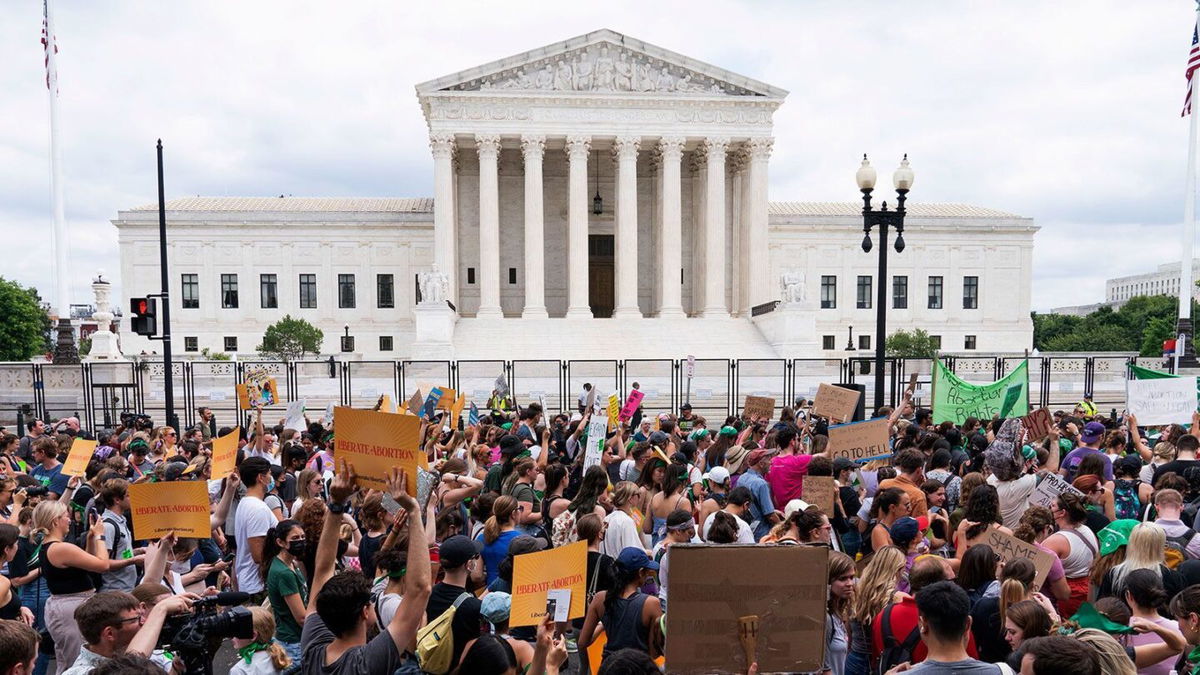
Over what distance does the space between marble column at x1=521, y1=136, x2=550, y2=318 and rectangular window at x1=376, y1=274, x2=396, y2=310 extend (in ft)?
45.2

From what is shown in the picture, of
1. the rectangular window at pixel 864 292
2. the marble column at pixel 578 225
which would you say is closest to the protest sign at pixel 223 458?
the marble column at pixel 578 225

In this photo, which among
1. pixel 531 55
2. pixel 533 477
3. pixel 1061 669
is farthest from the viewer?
pixel 531 55

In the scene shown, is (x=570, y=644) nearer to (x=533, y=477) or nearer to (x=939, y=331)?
(x=533, y=477)

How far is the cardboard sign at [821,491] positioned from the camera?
287 inches

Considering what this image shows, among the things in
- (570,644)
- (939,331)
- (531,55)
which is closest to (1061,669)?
(570,644)

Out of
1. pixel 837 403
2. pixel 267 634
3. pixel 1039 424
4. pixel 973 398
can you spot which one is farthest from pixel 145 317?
pixel 1039 424

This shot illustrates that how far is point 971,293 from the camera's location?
201 feet

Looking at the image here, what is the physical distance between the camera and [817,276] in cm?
5944

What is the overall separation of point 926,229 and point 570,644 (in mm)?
59762

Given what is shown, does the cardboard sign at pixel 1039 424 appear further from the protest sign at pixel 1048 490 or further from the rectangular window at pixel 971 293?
the rectangular window at pixel 971 293

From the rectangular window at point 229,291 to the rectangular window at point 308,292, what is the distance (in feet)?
14.4

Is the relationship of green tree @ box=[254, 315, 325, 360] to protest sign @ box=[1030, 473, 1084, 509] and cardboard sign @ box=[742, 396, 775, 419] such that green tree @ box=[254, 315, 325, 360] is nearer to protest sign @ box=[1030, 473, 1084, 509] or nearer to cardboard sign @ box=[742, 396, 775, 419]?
cardboard sign @ box=[742, 396, 775, 419]

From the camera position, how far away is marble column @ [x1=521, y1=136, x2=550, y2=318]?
46594 millimetres

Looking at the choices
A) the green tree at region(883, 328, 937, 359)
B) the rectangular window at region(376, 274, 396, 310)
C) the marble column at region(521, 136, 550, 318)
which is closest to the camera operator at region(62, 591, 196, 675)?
the marble column at region(521, 136, 550, 318)
